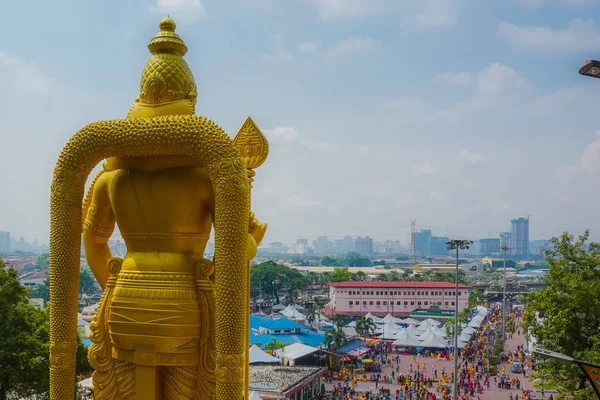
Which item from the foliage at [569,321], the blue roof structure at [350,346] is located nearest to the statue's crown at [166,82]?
the foliage at [569,321]

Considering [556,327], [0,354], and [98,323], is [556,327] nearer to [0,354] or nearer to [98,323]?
[98,323]

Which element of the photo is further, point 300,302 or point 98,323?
point 300,302

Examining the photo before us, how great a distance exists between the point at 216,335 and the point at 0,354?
32.9 feet

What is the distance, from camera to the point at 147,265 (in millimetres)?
6145

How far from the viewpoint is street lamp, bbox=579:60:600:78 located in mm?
8602

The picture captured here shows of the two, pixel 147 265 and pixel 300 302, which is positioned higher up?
pixel 147 265

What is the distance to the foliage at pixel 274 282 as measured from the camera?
66.9 metres

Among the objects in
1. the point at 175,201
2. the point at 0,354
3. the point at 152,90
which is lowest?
the point at 0,354

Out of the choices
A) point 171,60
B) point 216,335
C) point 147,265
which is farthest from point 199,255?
point 171,60

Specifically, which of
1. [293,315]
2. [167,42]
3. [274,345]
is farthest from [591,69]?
[293,315]

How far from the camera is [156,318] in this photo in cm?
590

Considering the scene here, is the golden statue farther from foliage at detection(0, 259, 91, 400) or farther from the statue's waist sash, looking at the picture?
foliage at detection(0, 259, 91, 400)

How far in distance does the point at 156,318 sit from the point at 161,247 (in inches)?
29.9

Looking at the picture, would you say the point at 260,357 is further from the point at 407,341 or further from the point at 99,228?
the point at 99,228
